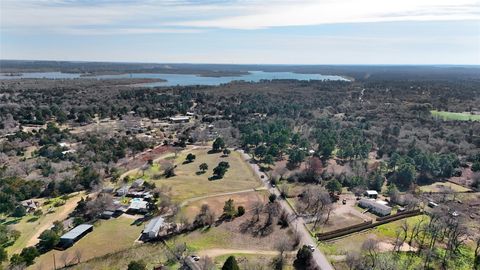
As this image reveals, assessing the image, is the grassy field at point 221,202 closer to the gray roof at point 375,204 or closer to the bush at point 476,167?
the gray roof at point 375,204

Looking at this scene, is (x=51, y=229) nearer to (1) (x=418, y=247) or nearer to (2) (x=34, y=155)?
(2) (x=34, y=155)

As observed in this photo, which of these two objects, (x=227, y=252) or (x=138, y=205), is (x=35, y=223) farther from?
(x=227, y=252)

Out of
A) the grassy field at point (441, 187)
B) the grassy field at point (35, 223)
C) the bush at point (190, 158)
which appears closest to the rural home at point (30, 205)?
the grassy field at point (35, 223)

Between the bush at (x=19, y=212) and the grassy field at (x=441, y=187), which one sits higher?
the bush at (x=19, y=212)

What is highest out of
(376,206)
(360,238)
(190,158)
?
(190,158)

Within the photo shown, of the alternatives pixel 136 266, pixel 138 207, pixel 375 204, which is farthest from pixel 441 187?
pixel 136 266

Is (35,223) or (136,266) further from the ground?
(136,266)
